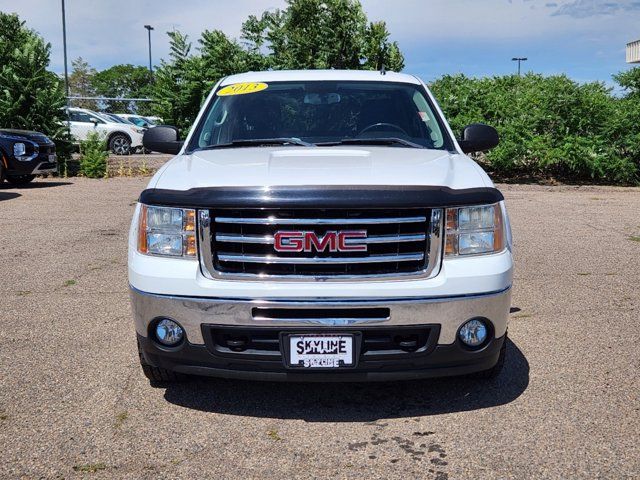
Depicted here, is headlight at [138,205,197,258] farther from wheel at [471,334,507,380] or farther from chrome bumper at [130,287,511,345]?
wheel at [471,334,507,380]

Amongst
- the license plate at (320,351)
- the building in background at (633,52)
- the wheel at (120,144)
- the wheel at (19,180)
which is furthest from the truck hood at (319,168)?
the building in background at (633,52)

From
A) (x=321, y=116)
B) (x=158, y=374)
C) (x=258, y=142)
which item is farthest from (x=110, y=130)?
(x=158, y=374)

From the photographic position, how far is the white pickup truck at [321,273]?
3.35 m

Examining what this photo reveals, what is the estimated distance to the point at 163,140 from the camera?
5234 millimetres

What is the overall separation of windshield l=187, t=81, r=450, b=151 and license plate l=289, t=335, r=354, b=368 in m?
1.61

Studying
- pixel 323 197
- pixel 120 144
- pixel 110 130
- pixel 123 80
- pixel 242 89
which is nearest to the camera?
pixel 323 197

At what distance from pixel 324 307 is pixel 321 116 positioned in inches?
79.0

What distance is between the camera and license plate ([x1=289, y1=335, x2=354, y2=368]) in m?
3.38

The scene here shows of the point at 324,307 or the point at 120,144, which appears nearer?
the point at 324,307

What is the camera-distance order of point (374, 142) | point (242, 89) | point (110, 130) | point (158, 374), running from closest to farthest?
1. point (158, 374)
2. point (374, 142)
3. point (242, 89)
4. point (110, 130)

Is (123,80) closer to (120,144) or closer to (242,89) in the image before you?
(120,144)

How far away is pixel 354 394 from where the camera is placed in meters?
4.00

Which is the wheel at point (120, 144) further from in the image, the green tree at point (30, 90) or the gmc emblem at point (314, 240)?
the gmc emblem at point (314, 240)

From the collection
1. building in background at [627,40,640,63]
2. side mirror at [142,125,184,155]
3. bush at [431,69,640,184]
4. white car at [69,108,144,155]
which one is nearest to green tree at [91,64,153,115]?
building in background at [627,40,640,63]
